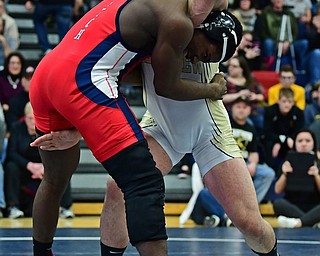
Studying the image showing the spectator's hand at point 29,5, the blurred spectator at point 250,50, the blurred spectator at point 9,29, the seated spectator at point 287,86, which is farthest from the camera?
the spectator's hand at point 29,5

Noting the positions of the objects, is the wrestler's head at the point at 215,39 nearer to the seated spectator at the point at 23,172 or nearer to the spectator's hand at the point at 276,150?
the seated spectator at the point at 23,172

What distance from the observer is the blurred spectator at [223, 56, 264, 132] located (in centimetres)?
934

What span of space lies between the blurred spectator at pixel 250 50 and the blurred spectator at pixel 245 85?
104 centimetres

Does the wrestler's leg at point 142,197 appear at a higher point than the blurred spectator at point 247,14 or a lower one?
higher

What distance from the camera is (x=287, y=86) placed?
9930mm

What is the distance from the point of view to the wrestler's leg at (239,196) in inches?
177

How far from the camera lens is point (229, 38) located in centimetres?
425

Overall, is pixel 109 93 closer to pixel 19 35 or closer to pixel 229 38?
pixel 229 38

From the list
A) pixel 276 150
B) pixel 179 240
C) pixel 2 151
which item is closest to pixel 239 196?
pixel 179 240

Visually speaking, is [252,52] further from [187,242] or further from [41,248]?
[41,248]

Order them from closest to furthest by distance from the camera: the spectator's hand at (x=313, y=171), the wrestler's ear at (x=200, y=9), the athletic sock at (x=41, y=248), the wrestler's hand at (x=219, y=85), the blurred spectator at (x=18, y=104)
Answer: the wrestler's ear at (x=200, y=9) < the wrestler's hand at (x=219, y=85) < the athletic sock at (x=41, y=248) < the spectator's hand at (x=313, y=171) < the blurred spectator at (x=18, y=104)

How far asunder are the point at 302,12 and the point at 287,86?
110 inches

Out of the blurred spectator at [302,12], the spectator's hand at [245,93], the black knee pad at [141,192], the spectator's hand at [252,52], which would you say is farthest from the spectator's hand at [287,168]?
the black knee pad at [141,192]

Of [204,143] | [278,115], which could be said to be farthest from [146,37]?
[278,115]
